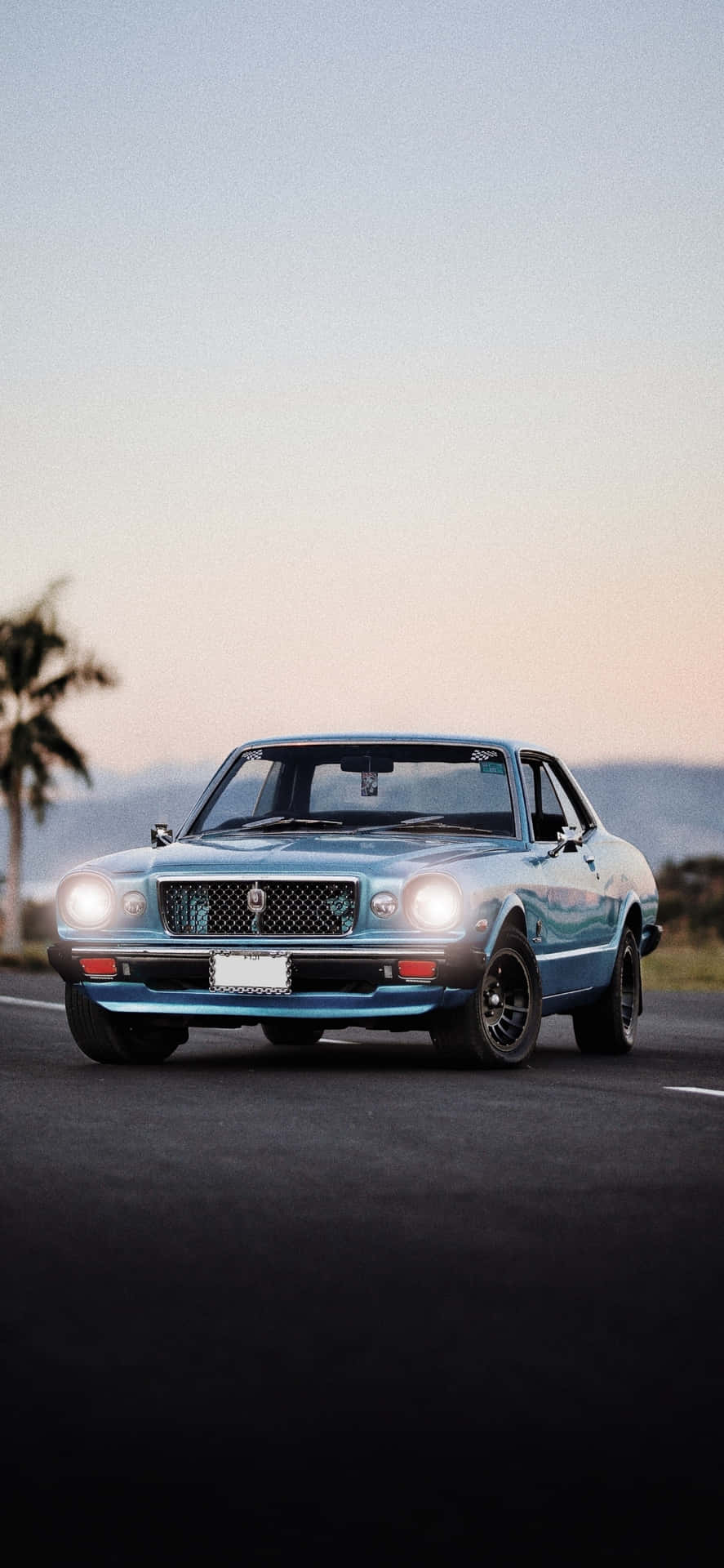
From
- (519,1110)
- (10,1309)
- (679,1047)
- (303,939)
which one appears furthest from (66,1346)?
(679,1047)

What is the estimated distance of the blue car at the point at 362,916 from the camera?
10141 mm

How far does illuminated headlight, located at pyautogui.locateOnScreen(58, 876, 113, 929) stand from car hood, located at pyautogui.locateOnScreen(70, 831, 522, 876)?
0.08m

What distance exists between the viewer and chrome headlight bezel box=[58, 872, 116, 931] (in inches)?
420

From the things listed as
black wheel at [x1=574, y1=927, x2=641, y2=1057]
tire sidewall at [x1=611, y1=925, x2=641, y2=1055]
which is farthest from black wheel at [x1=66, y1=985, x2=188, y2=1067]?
tire sidewall at [x1=611, y1=925, x2=641, y2=1055]

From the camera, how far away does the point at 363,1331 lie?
186 inches

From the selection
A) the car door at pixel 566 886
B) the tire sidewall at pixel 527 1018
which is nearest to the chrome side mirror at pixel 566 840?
the car door at pixel 566 886

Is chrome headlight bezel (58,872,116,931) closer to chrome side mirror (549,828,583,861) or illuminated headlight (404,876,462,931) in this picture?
illuminated headlight (404,876,462,931)

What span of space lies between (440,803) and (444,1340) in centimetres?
701

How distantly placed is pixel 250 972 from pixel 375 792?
1.71 meters

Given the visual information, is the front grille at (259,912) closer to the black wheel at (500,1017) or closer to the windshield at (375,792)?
the black wheel at (500,1017)

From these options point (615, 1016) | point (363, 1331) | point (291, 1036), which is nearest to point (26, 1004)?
point (291, 1036)

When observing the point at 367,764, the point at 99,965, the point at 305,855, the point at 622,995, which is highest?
the point at 367,764

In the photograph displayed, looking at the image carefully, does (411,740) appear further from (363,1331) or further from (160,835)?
(363,1331)

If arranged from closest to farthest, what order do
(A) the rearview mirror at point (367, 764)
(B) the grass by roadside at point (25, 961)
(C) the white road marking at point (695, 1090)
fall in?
(C) the white road marking at point (695, 1090) < (A) the rearview mirror at point (367, 764) < (B) the grass by roadside at point (25, 961)
